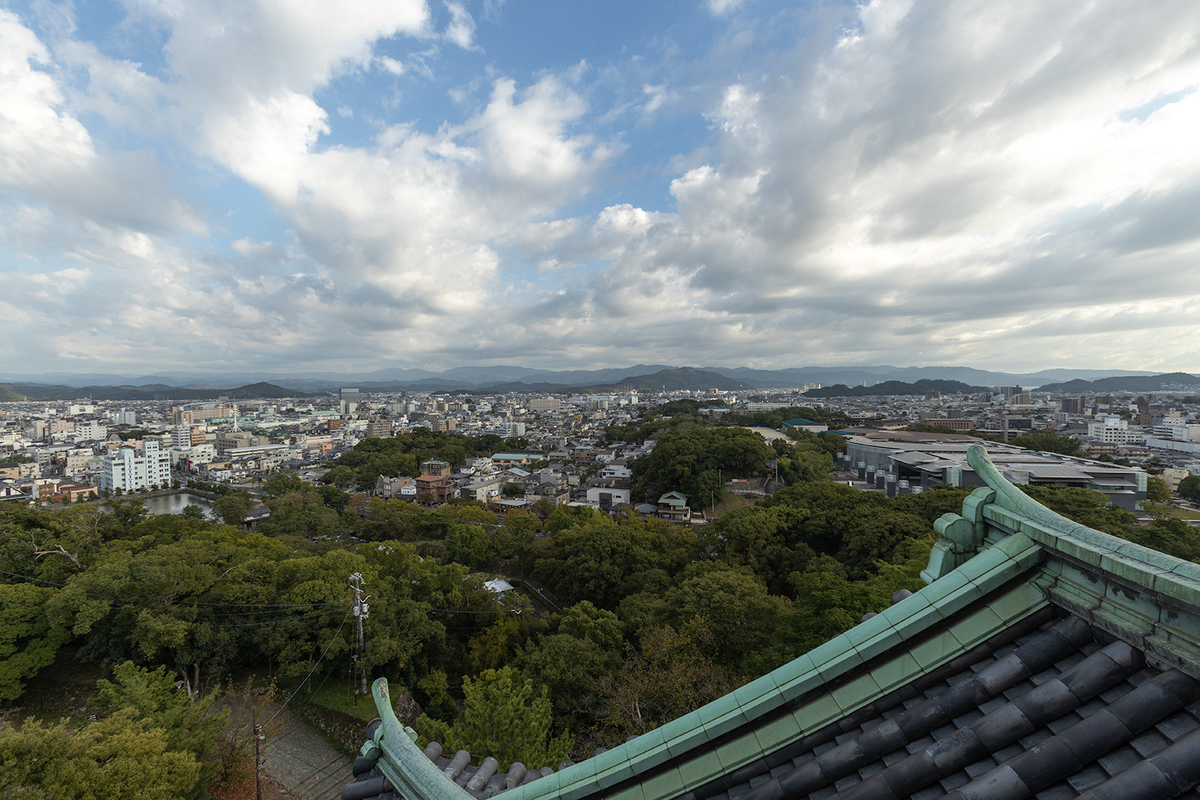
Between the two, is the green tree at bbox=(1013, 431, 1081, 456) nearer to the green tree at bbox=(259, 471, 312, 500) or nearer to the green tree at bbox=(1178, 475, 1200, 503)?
the green tree at bbox=(1178, 475, 1200, 503)

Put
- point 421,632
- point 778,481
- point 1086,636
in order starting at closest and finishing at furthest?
point 1086,636
point 421,632
point 778,481

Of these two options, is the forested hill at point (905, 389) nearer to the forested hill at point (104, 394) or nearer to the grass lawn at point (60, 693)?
the grass lawn at point (60, 693)

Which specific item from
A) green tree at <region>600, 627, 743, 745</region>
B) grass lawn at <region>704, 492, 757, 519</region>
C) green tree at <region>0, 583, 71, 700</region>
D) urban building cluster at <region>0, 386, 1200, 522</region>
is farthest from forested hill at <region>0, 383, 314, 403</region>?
green tree at <region>600, 627, 743, 745</region>

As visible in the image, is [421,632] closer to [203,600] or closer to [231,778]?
[231,778]

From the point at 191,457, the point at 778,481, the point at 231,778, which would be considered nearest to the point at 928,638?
the point at 231,778

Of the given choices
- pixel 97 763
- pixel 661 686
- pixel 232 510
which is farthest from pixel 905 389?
pixel 97 763
